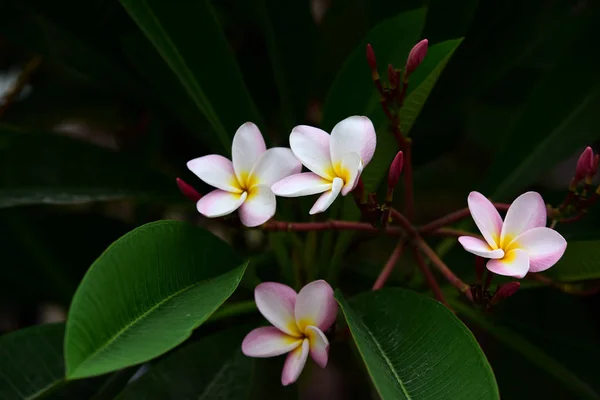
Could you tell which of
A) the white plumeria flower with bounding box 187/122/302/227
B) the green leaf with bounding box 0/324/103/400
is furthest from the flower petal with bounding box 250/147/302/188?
the green leaf with bounding box 0/324/103/400

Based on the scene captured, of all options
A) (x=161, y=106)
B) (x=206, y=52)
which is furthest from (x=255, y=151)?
(x=161, y=106)

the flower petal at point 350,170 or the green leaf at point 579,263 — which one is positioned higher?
the flower petal at point 350,170

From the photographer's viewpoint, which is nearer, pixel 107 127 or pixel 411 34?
pixel 411 34

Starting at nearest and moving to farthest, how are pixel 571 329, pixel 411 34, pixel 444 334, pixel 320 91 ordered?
→ pixel 444 334 < pixel 411 34 < pixel 571 329 < pixel 320 91

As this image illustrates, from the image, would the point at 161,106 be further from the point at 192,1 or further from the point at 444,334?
the point at 444,334

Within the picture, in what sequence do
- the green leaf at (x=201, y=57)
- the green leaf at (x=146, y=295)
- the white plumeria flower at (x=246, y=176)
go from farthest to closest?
the green leaf at (x=201, y=57) < the white plumeria flower at (x=246, y=176) < the green leaf at (x=146, y=295)

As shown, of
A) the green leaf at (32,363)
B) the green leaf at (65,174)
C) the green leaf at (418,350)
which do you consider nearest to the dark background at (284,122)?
the green leaf at (65,174)

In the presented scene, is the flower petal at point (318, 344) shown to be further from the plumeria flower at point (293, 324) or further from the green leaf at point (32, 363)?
the green leaf at point (32, 363)

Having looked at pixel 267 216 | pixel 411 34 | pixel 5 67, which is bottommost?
pixel 267 216
